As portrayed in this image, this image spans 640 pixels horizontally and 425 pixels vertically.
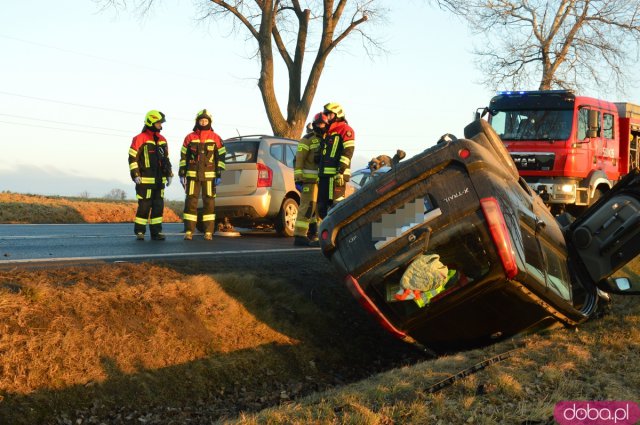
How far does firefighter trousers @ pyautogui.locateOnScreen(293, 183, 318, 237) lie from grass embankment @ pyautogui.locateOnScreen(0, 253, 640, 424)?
9.98 feet

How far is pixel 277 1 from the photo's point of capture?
26.1 m

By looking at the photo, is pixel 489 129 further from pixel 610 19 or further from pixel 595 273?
pixel 610 19

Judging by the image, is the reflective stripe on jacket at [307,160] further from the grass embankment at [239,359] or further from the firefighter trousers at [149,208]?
the grass embankment at [239,359]

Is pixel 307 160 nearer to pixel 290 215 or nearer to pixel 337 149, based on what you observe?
pixel 337 149

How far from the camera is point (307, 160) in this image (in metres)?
11.8

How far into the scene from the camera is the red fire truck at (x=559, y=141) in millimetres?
15648

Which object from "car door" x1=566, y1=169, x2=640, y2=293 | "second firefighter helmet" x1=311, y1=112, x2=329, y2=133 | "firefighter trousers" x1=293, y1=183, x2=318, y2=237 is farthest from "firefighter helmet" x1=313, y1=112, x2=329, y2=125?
"car door" x1=566, y1=169, x2=640, y2=293

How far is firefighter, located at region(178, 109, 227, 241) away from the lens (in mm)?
12250

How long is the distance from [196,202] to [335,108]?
3.02 meters

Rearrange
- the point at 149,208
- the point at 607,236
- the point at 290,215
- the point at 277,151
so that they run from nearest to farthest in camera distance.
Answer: the point at 607,236 → the point at 149,208 → the point at 277,151 → the point at 290,215

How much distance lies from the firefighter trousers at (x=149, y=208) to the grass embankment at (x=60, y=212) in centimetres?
641

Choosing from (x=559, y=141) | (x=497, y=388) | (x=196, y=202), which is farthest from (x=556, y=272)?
(x=559, y=141)

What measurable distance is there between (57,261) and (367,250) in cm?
407

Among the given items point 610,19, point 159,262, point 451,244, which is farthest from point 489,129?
point 610,19
